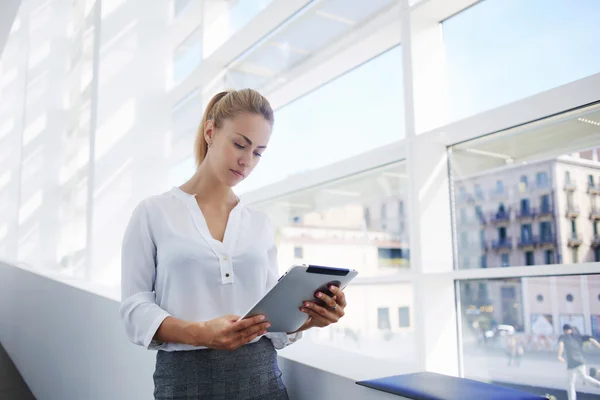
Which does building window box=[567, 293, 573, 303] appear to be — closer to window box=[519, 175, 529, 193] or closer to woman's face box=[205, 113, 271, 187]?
window box=[519, 175, 529, 193]

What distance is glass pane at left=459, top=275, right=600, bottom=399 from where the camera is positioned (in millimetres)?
1876

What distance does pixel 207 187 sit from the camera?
1445mm

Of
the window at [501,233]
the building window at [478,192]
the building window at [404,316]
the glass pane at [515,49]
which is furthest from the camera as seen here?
the building window at [404,316]

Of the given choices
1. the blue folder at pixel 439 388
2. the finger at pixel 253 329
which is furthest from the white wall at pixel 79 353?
the finger at pixel 253 329

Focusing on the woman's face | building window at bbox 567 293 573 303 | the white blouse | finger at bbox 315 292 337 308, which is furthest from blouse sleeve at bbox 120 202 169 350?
building window at bbox 567 293 573 303

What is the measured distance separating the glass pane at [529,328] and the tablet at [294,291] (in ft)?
3.58

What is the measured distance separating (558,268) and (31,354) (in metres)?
3.30

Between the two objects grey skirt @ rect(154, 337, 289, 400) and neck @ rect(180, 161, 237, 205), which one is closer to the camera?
grey skirt @ rect(154, 337, 289, 400)

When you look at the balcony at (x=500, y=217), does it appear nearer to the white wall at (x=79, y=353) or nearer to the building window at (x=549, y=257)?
the building window at (x=549, y=257)

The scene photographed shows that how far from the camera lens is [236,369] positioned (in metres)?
1.32

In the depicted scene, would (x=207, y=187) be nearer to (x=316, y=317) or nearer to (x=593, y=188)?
(x=316, y=317)

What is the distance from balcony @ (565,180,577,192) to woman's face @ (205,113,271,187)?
1190 millimetres

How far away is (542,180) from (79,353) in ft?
7.76

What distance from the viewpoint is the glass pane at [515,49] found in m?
1.97
